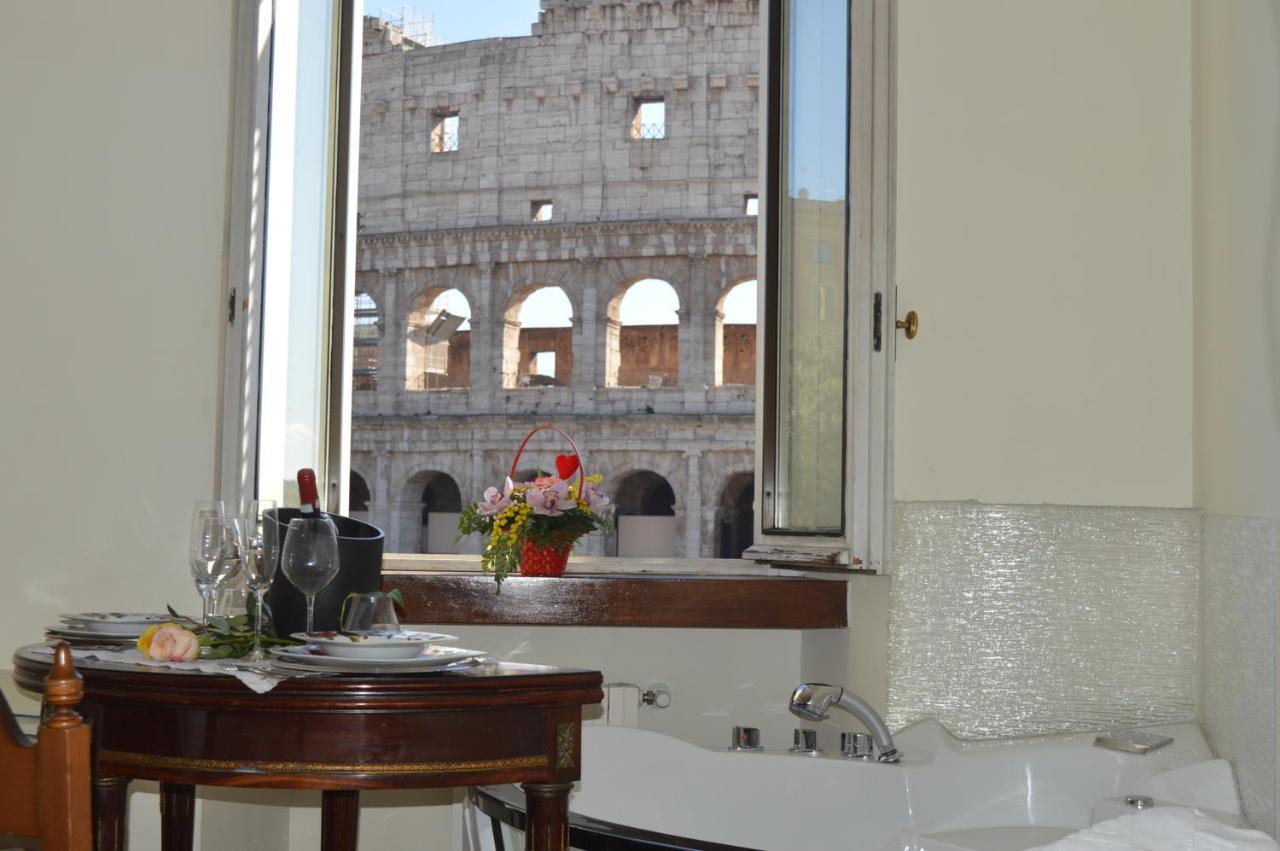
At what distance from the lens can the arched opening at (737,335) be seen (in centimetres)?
1880

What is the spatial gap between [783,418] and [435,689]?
1691 millimetres

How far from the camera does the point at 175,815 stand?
7.57 ft

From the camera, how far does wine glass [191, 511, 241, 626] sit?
6.09ft

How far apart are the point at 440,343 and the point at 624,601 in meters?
17.6

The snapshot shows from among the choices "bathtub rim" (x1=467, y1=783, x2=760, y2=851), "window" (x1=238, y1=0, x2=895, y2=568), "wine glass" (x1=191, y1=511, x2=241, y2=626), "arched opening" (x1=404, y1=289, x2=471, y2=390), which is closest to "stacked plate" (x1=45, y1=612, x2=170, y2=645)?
"wine glass" (x1=191, y1=511, x2=241, y2=626)

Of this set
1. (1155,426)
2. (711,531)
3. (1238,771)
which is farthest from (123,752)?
(711,531)

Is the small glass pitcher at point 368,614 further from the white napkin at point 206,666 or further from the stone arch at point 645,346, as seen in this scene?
the stone arch at point 645,346

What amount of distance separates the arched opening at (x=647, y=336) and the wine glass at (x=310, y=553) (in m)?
17.3

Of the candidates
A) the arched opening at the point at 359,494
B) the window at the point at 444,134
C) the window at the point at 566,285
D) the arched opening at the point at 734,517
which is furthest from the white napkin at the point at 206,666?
the arched opening at the point at 359,494

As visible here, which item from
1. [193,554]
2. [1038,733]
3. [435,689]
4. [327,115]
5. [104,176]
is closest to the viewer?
[435,689]

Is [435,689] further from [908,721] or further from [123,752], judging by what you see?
[908,721]

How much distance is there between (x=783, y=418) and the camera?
10.5 feet

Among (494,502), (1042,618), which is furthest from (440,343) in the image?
(1042,618)

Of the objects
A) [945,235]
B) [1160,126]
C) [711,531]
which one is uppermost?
[1160,126]
